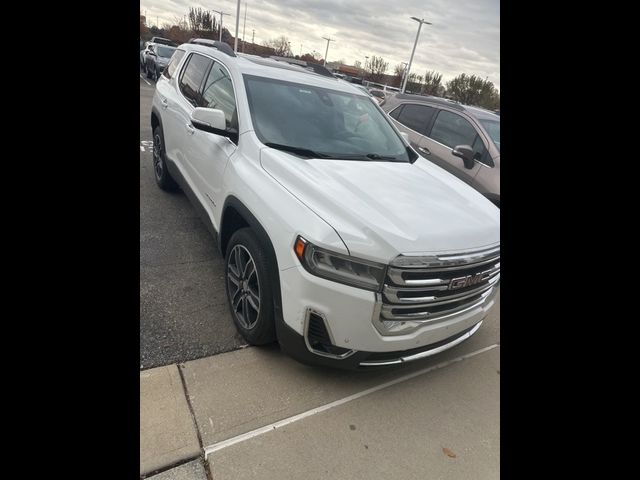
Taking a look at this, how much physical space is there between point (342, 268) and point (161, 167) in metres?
3.89

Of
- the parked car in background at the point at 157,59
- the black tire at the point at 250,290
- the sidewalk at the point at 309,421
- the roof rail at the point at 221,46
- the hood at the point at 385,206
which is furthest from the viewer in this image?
the parked car in background at the point at 157,59

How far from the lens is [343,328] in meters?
2.07

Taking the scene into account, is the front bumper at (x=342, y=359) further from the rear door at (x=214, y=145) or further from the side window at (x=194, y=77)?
the side window at (x=194, y=77)

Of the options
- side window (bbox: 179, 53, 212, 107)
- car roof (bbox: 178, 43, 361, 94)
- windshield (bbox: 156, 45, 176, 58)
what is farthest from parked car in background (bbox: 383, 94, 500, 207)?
windshield (bbox: 156, 45, 176, 58)

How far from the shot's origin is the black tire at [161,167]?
4832mm

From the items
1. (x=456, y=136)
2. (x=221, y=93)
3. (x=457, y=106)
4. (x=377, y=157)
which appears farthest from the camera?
(x=457, y=106)

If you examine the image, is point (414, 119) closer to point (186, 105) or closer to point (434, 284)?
point (186, 105)

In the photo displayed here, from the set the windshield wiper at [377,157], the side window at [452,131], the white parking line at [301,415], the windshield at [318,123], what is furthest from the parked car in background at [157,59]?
the white parking line at [301,415]

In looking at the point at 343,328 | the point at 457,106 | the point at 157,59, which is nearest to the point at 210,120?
the point at 343,328

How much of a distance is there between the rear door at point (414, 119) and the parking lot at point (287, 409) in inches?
161
